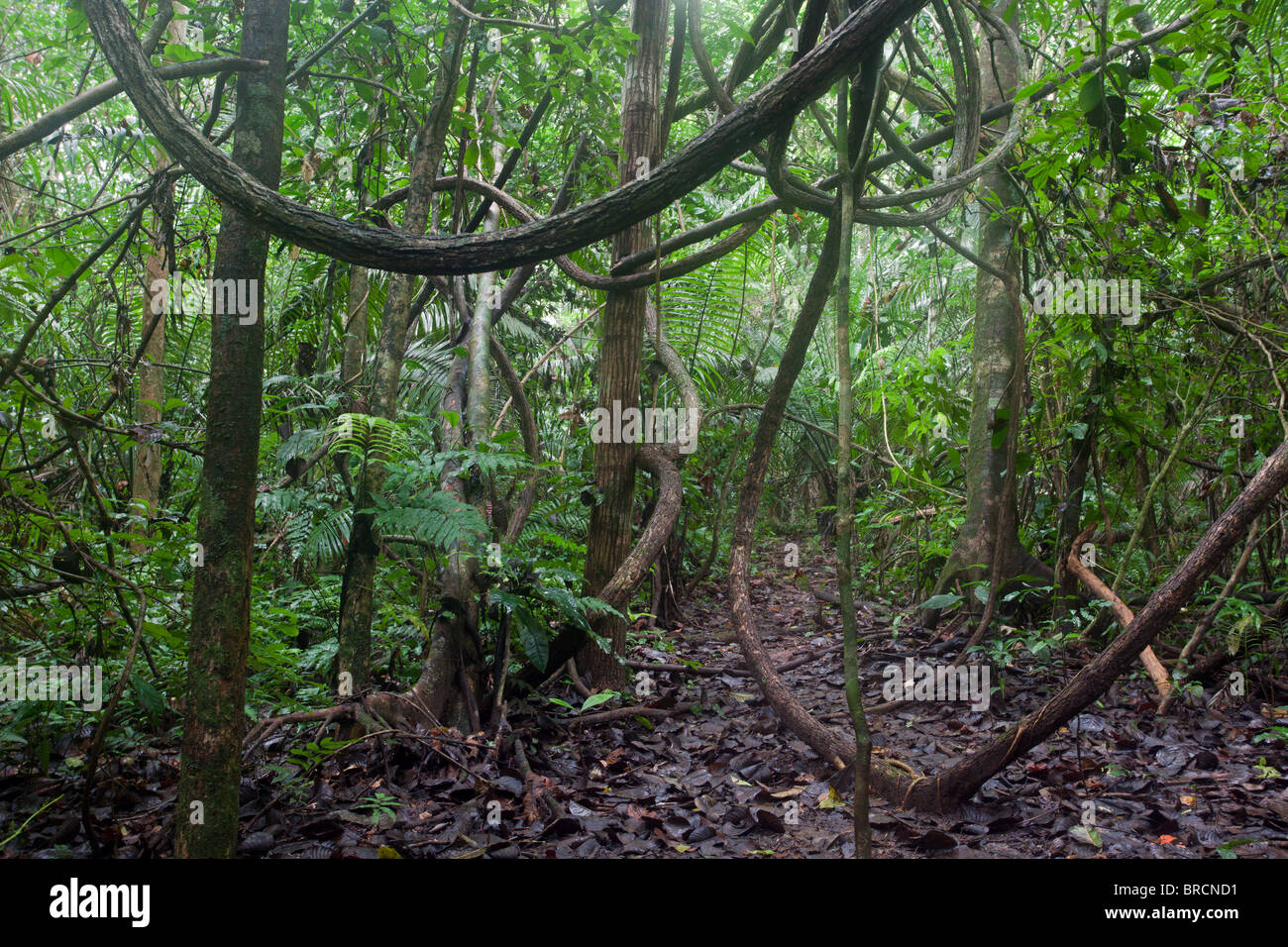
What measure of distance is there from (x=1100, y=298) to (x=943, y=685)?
1.92 meters

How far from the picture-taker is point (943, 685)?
3619 mm

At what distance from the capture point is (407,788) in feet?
8.02

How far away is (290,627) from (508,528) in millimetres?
1071

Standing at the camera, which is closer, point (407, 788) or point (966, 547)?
point (407, 788)

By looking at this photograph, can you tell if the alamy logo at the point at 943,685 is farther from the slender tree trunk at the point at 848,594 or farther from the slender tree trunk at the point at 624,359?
the slender tree trunk at the point at 848,594

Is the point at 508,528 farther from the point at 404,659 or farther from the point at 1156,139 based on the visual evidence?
the point at 1156,139

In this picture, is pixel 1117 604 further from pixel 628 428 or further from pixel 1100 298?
pixel 628 428

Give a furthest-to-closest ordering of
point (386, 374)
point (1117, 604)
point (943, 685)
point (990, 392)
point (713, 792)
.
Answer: point (990, 392) → point (943, 685) → point (1117, 604) → point (386, 374) → point (713, 792)

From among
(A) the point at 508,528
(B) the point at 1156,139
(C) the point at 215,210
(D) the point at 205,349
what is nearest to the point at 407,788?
(A) the point at 508,528

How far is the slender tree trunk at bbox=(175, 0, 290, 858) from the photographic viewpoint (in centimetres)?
170

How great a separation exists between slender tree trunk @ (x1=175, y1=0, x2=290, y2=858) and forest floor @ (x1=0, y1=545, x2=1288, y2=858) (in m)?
0.38
